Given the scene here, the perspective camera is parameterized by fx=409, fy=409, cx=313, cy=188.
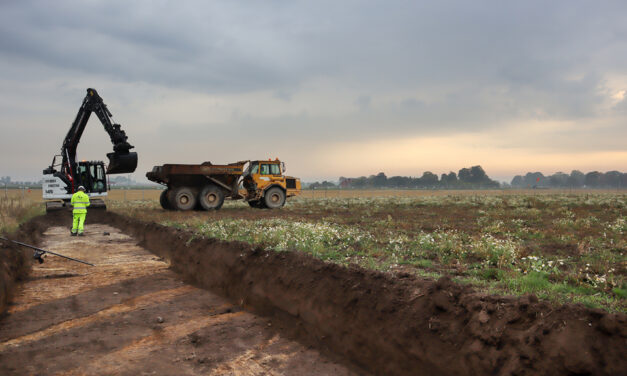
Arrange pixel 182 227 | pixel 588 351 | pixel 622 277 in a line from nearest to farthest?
pixel 588 351 < pixel 622 277 < pixel 182 227

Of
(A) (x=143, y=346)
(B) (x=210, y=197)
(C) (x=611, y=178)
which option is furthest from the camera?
(C) (x=611, y=178)

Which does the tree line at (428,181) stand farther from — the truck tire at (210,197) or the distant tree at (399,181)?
the truck tire at (210,197)

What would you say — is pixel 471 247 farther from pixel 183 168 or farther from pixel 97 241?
pixel 183 168

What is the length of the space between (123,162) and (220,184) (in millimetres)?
5156

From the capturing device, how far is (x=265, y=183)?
24.7m

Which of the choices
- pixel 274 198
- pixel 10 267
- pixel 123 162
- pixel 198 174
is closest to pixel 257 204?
pixel 274 198

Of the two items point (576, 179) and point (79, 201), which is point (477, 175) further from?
point (79, 201)

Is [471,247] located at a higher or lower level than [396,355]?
higher

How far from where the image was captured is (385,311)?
482 centimetres

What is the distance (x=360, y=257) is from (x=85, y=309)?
4.72 meters

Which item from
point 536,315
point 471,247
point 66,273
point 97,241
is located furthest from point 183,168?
point 536,315

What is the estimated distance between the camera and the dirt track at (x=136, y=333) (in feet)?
15.3

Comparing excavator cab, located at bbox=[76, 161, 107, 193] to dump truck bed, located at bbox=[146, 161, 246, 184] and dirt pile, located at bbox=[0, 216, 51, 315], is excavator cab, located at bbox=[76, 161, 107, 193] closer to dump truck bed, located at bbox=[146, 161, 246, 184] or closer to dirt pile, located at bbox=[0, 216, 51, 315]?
dump truck bed, located at bbox=[146, 161, 246, 184]

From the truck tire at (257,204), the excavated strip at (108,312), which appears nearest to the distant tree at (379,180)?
the truck tire at (257,204)
